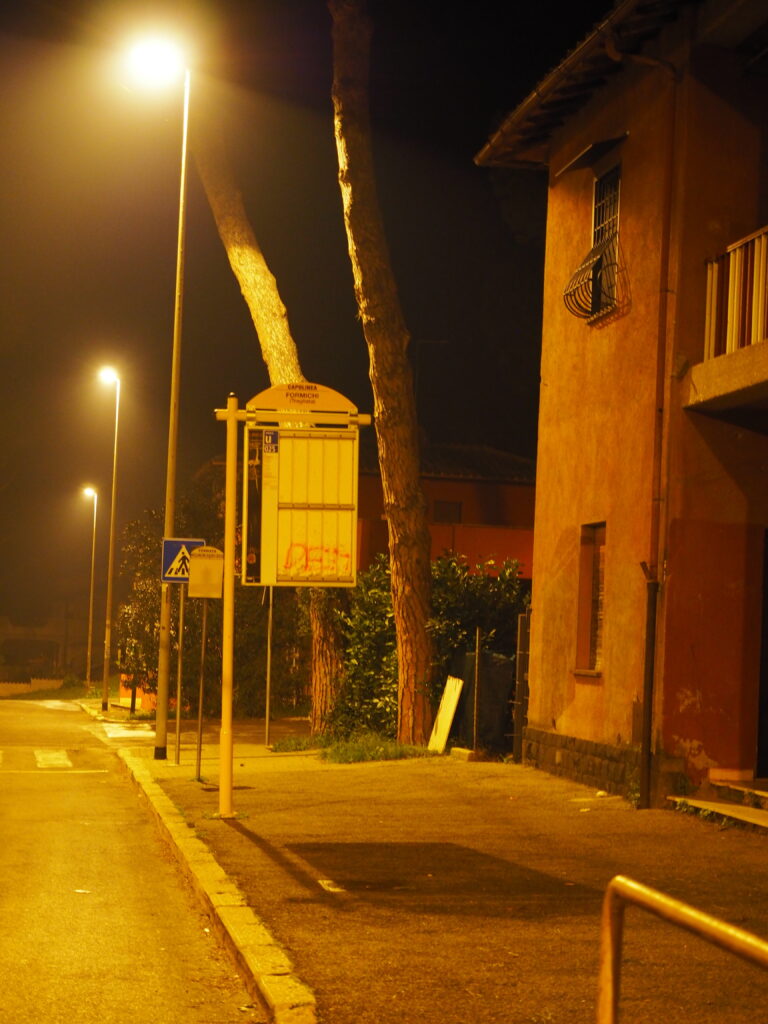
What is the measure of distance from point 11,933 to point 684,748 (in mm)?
7049

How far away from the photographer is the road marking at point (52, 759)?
757 inches

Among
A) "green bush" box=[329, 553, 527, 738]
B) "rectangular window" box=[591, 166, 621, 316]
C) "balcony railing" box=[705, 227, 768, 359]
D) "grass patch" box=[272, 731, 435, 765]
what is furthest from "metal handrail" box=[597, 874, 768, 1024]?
"green bush" box=[329, 553, 527, 738]

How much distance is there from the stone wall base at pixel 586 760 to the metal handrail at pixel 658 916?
895 cm

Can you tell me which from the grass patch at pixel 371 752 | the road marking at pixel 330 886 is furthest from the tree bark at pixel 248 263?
the road marking at pixel 330 886

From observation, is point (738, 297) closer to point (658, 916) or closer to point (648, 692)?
point (648, 692)

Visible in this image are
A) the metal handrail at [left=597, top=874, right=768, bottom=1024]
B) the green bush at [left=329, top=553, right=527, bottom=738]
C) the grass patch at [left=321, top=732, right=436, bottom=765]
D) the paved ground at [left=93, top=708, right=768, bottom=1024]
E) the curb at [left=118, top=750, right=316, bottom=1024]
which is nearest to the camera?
the metal handrail at [left=597, top=874, right=768, bottom=1024]

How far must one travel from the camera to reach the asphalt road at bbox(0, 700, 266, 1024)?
6113 millimetres

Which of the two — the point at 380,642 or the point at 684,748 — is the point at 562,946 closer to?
the point at 684,748

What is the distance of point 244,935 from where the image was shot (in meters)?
7.00

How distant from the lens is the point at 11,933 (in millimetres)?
7484

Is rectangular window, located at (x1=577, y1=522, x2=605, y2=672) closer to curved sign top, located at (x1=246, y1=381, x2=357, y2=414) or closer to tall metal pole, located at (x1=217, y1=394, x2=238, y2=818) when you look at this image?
curved sign top, located at (x1=246, y1=381, x2=357, y2=414)

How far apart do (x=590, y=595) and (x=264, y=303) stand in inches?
400

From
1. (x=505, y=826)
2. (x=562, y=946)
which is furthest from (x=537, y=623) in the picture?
(x=562, y=946)

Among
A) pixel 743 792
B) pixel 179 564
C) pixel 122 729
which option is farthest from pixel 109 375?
pixel 743 792
